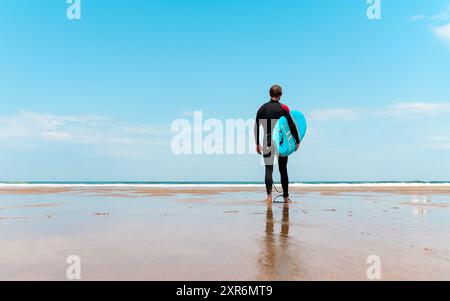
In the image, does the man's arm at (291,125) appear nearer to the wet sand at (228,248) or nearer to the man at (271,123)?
the man at (271,123)

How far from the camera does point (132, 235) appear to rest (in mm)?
3539

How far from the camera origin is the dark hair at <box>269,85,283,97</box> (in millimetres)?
7281

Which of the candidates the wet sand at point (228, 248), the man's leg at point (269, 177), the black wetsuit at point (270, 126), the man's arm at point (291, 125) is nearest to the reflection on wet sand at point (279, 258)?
the wet sand at point (228, 248)

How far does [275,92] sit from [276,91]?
0.03m

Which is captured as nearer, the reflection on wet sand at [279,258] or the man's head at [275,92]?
the reflection on wet sand at [279,258]

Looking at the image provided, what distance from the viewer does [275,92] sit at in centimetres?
729

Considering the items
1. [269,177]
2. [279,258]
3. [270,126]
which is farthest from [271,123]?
[279,258]

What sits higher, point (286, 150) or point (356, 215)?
point (286, 150)

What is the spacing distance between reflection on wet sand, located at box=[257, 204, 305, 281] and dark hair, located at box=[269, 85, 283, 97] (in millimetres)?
4198

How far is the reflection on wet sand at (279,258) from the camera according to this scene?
210 centimetres

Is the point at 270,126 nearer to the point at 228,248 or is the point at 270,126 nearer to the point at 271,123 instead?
the point at 271,123
